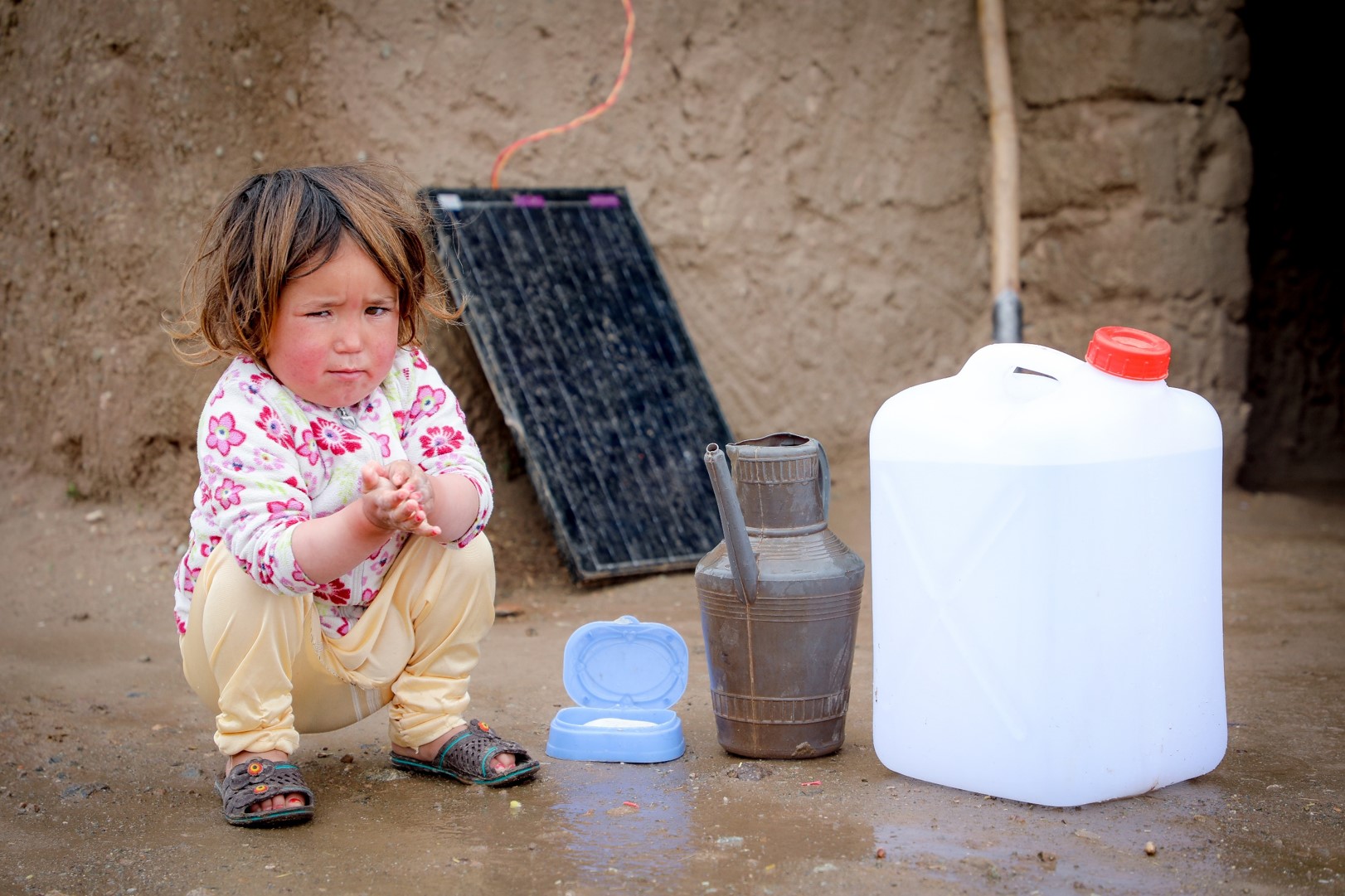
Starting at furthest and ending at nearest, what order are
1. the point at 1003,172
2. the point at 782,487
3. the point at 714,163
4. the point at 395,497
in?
the point at 1003,172, the point at 714,163, the point at 782,487, the point at 395,497

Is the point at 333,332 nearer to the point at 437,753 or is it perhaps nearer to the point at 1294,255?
the point at 437,753

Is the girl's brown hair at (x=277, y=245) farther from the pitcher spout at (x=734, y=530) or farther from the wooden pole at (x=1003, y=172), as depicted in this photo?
the wooden pole at (x=1003, y=172)

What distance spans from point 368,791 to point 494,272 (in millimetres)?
1882

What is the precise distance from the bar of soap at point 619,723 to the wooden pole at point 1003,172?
262 cm

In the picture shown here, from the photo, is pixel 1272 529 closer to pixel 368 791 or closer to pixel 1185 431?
pixel 1185 431

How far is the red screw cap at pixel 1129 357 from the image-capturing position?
1.91 meters

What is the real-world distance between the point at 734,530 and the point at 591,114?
2.27 metres

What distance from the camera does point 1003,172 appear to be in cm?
446

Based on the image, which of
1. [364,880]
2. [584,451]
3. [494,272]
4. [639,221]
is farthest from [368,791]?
[639,221]

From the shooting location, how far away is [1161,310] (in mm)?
4488

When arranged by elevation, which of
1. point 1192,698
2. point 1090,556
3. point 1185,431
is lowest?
point 1192,698

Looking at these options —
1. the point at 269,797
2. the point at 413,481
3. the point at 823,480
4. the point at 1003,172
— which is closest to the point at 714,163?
the point at 1003,172

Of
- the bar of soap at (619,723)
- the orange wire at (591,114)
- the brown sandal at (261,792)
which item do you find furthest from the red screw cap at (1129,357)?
the orange wire at (591,114)

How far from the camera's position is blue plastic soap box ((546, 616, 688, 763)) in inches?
86.8
